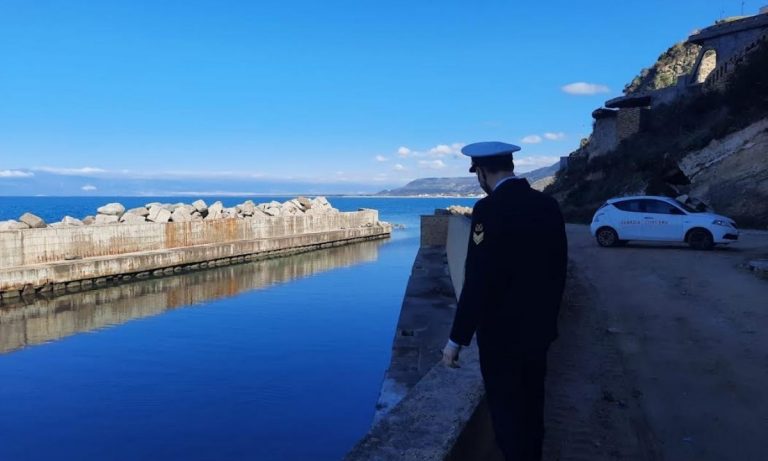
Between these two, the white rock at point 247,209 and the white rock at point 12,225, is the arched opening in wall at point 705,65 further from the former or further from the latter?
the white rock at point 12,225

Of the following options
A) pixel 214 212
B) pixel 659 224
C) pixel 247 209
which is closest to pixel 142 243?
pixel 214 212

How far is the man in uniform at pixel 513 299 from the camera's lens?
2.67 metres

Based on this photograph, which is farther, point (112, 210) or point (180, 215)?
point (180, 215)

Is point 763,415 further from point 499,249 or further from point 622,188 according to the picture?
point 622,188

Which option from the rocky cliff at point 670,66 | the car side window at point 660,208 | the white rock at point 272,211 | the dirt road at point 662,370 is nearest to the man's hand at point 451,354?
the dirt road at point 662,370

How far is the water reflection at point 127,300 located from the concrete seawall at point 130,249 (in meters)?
0.72

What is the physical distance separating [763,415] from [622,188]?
2895 cm

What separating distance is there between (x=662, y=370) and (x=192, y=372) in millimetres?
8532

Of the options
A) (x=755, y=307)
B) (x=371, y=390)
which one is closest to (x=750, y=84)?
(x=755, y=307)

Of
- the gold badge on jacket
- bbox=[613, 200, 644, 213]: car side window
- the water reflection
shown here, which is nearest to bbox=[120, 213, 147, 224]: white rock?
the water reflection

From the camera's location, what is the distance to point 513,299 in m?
2.71

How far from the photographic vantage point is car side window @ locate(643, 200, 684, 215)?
16188 millimetres

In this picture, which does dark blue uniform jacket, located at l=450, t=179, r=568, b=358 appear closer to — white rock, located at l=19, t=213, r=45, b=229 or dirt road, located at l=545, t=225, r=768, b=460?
dirt road, located at l=545, t=225, r=768, b=460

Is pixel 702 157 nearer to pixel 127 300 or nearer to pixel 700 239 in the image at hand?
pixel 700 239
